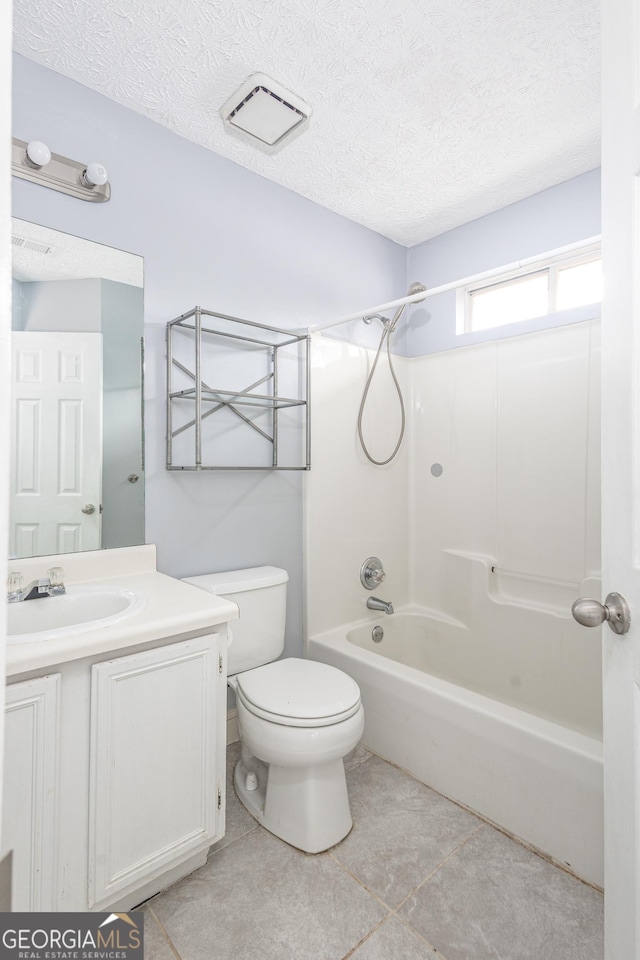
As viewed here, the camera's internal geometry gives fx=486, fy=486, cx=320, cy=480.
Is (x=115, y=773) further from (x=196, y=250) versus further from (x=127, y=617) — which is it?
(x=196, y=250)

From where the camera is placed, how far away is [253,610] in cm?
191

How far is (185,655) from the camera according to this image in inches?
51.6

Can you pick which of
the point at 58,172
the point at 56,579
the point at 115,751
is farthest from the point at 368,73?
the point at 115,751

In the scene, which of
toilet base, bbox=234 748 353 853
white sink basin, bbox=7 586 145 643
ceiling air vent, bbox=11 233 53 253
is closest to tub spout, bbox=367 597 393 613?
toilet base, bbox=234 748 353 853

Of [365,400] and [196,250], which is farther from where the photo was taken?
[365,400]

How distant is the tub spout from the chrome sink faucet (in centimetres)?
144

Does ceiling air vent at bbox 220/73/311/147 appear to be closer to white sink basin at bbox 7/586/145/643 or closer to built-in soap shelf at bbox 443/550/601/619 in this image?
white sink basin at bbox 7/586/145/643

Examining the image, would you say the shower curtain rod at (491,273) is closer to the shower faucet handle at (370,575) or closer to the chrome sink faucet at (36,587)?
the shower faucet handle at (370,575)

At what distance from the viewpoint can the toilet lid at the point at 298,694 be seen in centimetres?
150

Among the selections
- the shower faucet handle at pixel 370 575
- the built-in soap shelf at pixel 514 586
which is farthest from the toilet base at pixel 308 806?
the built-in soap shelf at pixel 514 586

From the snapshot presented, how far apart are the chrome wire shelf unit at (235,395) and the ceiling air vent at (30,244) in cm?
44

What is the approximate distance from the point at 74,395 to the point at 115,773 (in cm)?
113

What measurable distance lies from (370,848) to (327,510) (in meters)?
1.33

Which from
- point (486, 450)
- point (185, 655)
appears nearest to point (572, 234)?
point (486, 450)
